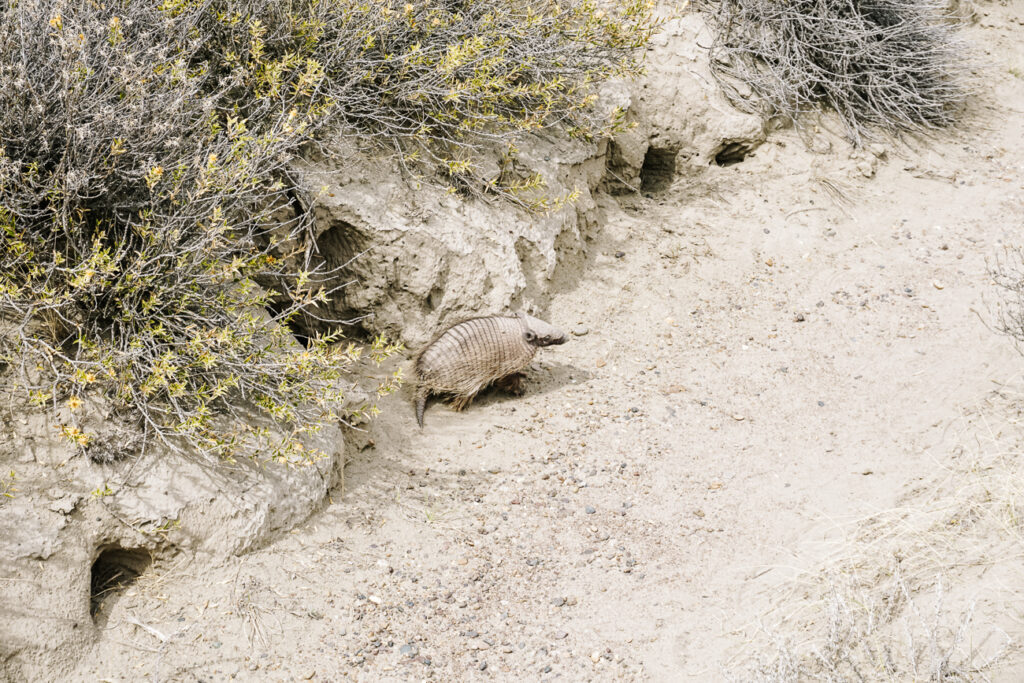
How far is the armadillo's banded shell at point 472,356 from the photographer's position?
5.00 m

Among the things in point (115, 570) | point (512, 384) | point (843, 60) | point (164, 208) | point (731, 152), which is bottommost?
point (512, 384)

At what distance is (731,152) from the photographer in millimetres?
7258

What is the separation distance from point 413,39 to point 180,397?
2674 millimetres

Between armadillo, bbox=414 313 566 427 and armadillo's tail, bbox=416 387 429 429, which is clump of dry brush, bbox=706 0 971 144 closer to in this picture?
armadillo, bbox=414 313 566 427

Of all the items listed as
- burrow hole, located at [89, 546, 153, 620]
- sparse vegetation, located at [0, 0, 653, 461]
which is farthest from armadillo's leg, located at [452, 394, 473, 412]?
burrow hole, located at [89, 546, 153, 620]

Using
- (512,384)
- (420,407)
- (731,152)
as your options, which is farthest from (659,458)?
(731,152)

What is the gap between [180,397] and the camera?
3873mm

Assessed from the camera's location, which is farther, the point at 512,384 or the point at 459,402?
the point at 512,384

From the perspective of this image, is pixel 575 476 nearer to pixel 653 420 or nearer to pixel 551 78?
pixel 653 420

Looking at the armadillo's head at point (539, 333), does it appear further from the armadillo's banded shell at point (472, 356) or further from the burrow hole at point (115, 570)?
the burrow hole at point (115, 570)

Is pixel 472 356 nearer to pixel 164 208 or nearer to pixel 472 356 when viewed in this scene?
pixel 472 356

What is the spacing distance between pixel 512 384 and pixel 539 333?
0.36m

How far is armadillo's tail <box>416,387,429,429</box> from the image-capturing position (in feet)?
16.3

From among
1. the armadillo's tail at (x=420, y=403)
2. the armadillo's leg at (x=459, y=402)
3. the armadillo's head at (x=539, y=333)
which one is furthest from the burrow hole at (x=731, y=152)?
the armadillo's tail at (x=420, y=403)
